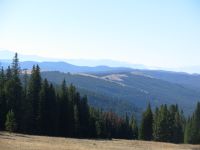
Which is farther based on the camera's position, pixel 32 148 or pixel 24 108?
pixel 24 108

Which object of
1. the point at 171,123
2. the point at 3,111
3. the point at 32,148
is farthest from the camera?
the point at 171,123

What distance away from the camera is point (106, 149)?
162ft

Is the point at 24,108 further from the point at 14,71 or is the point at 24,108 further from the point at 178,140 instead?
the point at 178,140

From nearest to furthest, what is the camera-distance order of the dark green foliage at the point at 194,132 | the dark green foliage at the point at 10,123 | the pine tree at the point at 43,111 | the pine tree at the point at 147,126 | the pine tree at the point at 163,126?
the dark green foliage at the point at 10,123 < the pine tree at the point at 43,111 < the pine tree at the point at 163,126 < the pine tree at the point at 147,126 < the dark green foliage at the point at 194,132

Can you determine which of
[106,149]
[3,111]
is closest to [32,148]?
[106,149]

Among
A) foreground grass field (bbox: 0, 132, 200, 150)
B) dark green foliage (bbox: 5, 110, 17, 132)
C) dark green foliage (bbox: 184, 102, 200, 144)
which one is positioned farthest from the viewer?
dark green foliage (bbox: 184, 102, 200, 144)

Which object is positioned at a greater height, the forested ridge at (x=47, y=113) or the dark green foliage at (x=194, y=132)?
the forested ridge at (x=47, y=113)

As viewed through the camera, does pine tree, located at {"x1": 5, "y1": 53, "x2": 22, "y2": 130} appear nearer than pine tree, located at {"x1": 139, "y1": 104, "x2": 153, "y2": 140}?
Yes

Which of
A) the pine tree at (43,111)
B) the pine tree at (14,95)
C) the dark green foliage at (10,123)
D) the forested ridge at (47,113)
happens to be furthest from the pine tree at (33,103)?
the dark green foliage at (10,123)

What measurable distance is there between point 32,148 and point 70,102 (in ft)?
164

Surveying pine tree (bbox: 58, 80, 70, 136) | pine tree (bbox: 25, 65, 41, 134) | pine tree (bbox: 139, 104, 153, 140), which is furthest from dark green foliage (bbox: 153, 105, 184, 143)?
pine tree (bbox: 25, 65, 41, 134)

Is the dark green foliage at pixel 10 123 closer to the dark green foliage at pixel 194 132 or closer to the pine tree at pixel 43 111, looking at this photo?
the pine tree at pixel 43 111

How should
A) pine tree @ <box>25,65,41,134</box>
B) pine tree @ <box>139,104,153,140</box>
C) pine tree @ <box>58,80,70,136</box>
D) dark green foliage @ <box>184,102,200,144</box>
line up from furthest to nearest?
dark green foliage @ <box>184,102,200,144</box>, pine tree @ <box>139,104,153,140</box>, pine tree @ <box>58,80,70,136</box>, pine tree @ <box>25,65,41,134</box>

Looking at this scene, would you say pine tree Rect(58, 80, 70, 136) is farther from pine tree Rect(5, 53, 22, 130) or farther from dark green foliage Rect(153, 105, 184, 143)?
dark green foliage Rect(153, 105, 184, 143)
